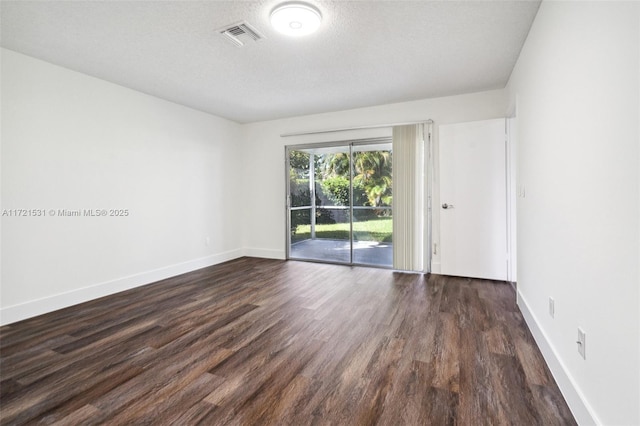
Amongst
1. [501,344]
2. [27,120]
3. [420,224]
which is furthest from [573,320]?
[27,120]

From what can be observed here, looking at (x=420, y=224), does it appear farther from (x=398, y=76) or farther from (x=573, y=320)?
(x=573, y=320)

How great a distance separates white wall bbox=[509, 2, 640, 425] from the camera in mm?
1050

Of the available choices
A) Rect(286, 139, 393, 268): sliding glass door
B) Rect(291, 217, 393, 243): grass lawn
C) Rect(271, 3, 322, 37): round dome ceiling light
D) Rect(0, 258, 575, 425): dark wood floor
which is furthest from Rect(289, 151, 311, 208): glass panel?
Rect(271, 3, 322, 37): round dome ceiling light

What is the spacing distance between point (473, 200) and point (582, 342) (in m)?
2.74

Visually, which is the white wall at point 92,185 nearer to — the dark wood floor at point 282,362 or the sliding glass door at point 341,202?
the dark wood floor at point 282,362

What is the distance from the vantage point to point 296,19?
2.23 metres

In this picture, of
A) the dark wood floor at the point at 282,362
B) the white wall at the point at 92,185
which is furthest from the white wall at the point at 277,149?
the dark wood floor at the point at 282,362

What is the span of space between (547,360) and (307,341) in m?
1.62

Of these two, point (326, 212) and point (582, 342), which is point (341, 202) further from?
point (582, 342)

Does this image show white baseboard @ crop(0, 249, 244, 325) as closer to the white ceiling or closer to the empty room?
the empty room

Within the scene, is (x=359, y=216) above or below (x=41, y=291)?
above

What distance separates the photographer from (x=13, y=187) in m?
2.77

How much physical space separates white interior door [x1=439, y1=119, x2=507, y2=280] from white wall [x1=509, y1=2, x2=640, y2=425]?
166cm

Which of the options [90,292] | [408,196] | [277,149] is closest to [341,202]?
[408,196]
